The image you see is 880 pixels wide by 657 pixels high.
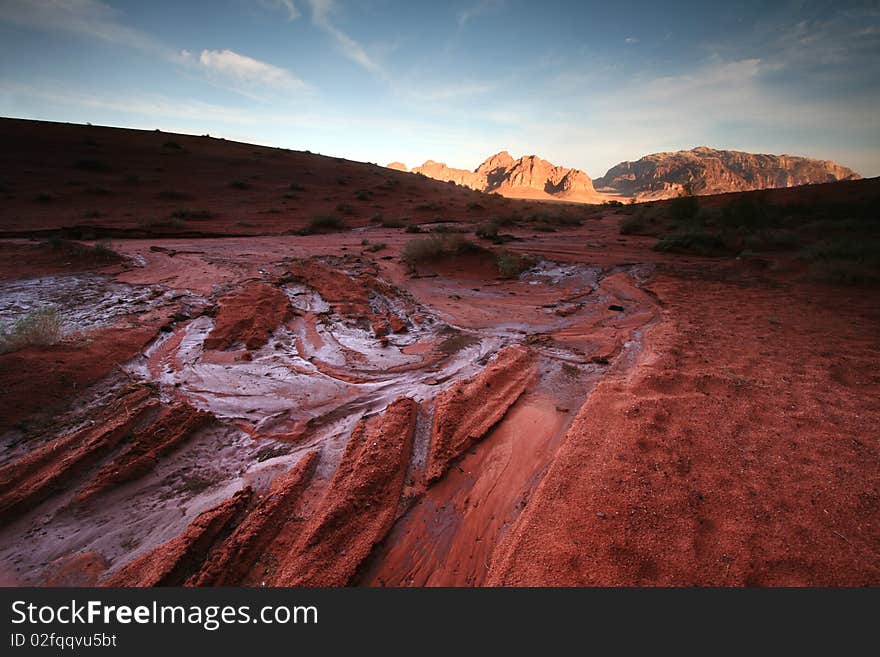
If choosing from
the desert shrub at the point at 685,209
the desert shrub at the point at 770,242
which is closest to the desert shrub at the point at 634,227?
the desert shrub at the point at 685,209

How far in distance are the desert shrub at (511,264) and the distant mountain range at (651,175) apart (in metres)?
61.3

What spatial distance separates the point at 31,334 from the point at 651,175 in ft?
353

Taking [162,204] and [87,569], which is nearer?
[87,569]

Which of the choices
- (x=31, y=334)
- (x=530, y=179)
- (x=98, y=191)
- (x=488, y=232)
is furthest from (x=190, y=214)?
(x=530, y=179)

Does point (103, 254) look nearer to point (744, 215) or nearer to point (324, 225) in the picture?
point (324, 225)

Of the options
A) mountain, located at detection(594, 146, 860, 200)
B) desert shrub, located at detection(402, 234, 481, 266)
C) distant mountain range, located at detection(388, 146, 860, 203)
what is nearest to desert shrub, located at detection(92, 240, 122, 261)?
desert shrub, located at detection(402, 234, 481, 266)

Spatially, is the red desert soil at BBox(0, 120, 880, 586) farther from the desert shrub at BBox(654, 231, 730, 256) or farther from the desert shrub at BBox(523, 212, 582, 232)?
the desert shrub at BBox(523, 212, 582, 232)

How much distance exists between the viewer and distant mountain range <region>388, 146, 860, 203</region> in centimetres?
7069

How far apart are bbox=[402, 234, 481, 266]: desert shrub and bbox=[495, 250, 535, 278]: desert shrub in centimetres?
96

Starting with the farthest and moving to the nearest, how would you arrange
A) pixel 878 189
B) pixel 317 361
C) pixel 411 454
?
pixel 878 189 < pixel 317 361 < pixel 411 454

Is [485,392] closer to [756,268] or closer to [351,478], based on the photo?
[351,478]

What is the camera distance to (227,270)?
691 centimetres

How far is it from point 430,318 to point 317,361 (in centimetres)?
189

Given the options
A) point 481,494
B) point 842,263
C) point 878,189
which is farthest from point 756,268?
point 878,189
